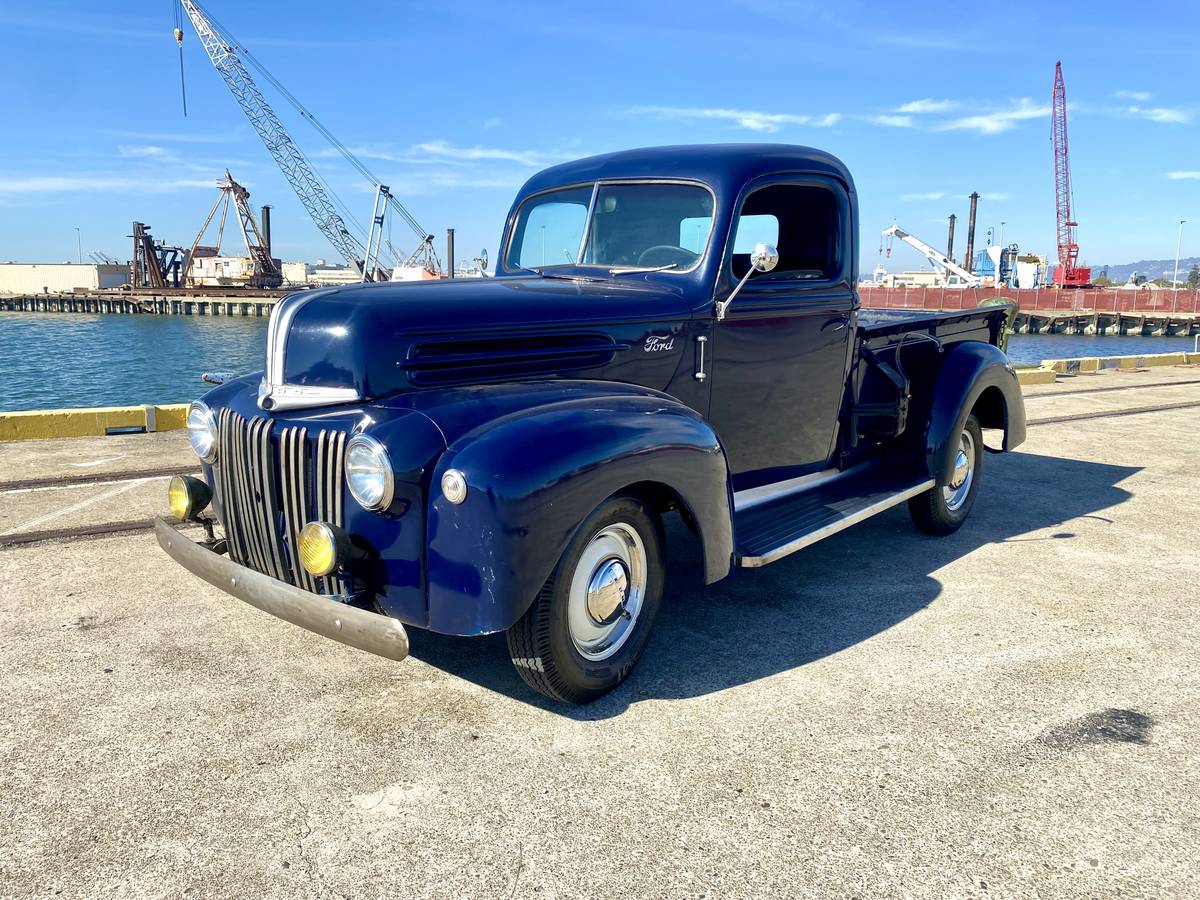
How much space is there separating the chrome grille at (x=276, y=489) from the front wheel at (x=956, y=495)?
3.64 metres

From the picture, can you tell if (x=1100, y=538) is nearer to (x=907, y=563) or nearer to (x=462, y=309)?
(x=907, y=563)

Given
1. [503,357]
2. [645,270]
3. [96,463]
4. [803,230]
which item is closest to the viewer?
[503,357]

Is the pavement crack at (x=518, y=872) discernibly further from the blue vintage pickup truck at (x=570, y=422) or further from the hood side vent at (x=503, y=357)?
the hood side vent at (x=503, y=357)

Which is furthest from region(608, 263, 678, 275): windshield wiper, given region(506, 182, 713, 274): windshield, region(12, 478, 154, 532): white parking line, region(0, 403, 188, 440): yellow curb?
region(0, 403, 188, 440): yellow curb

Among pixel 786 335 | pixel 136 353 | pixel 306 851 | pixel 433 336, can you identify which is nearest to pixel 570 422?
pixel 433 336

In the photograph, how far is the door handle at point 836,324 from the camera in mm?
4500

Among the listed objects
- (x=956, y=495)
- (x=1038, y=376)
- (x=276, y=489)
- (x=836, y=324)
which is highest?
(x=836, y=324)

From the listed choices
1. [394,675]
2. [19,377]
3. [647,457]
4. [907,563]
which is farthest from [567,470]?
[19,377]

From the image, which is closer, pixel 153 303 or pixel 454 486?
pixel 454 486

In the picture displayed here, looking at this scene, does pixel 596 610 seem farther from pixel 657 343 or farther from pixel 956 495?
pixel 956 495

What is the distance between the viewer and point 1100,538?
5414 millimetres

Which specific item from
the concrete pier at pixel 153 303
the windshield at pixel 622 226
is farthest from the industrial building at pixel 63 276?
the windshield at pixel 622 226

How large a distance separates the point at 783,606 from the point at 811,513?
48 centimetres

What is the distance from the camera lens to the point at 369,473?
277 cm
